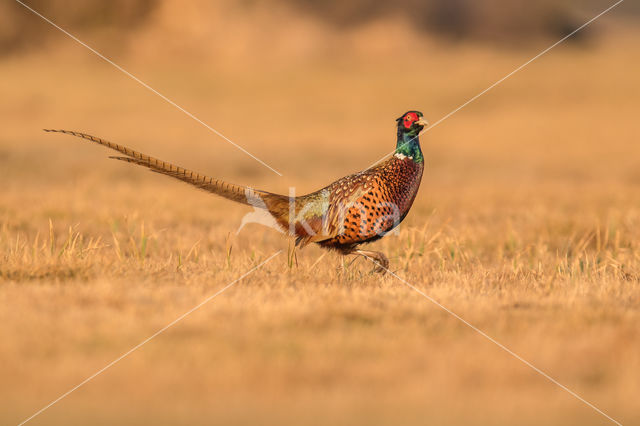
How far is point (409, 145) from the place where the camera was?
6805mm

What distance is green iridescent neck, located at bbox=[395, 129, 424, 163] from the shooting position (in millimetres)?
6770

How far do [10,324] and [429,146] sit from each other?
19442mm

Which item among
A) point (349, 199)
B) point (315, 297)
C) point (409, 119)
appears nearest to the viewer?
point (315, 297)

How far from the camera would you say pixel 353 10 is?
46.1 meters

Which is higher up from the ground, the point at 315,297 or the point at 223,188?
the point at 223,188

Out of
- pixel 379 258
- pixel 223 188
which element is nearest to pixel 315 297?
pixel 379 258

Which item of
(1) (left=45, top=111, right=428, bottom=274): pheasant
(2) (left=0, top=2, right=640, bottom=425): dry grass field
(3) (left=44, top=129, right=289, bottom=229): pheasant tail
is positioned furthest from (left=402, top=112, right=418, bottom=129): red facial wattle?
(3) (left=44, top=129, right=289, bottom=229): pheasant tail

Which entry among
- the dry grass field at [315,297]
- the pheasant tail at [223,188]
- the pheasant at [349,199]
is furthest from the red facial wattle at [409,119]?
the pheasant tail at [223,188]

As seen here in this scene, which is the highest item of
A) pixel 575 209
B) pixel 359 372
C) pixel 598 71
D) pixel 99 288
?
pixel 598 71

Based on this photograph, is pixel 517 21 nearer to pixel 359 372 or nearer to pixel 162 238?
pixel 162 238

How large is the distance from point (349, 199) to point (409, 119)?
881mm

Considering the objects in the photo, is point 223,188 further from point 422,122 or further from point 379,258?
point 422,122

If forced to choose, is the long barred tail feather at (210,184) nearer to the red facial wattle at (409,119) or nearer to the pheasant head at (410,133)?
the pheasant head at (410,133)

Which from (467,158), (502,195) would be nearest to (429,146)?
A: (467,158)
